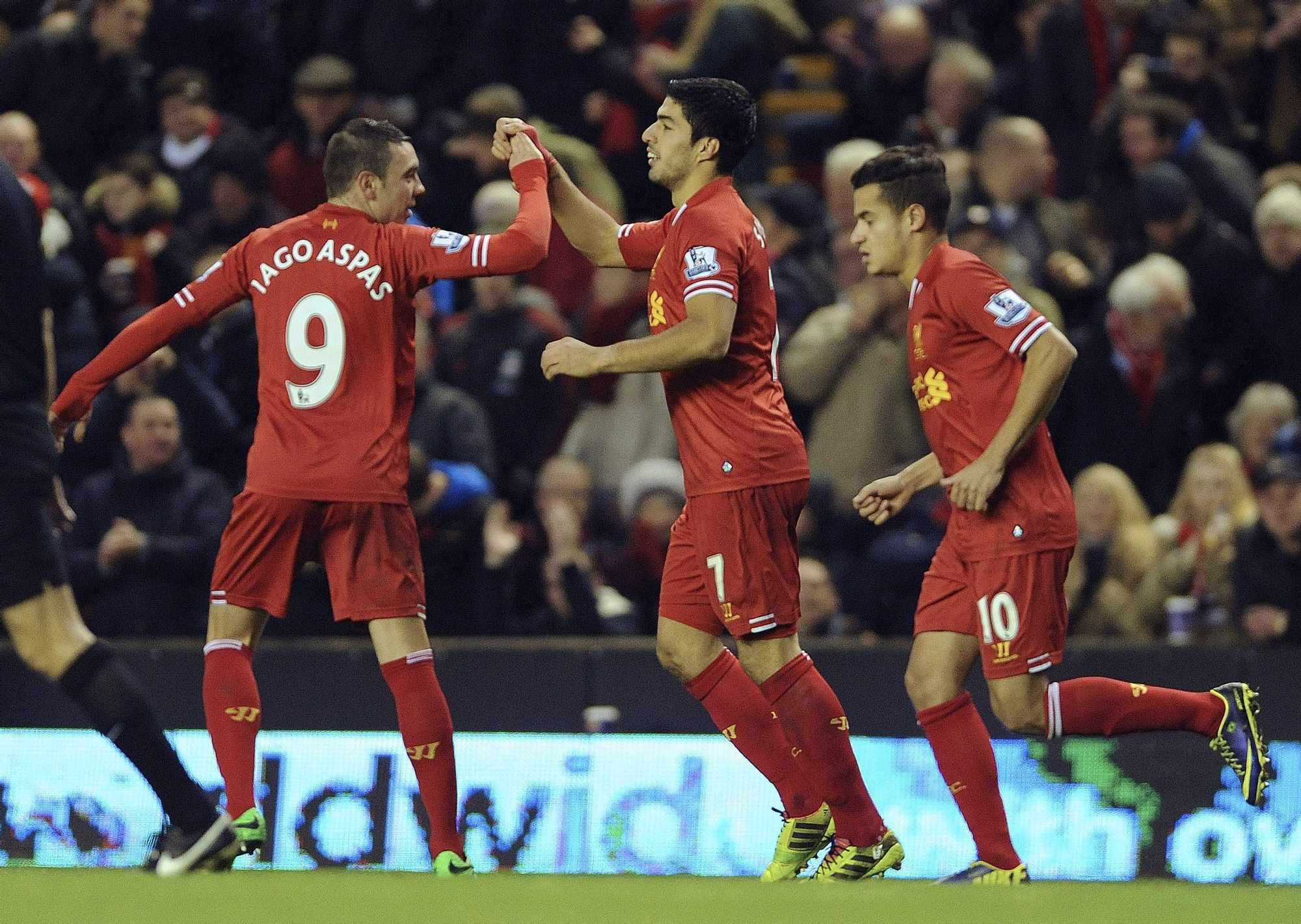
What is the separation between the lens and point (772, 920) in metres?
4.46

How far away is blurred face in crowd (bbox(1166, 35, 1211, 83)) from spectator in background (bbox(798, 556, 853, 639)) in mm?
3692

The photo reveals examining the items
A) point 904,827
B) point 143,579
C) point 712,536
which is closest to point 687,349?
point 712,536

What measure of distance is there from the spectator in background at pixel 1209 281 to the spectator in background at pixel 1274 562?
1570 mm

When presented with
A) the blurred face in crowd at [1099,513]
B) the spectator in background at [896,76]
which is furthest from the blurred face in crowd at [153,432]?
the spectator in background at [896,76]

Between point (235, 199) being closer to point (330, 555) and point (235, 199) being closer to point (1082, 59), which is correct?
point (1082, 59)

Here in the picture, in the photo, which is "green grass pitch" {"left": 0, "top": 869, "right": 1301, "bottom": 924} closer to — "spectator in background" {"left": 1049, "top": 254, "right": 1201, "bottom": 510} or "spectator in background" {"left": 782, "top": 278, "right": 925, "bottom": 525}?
"spectator in background" {"left": 782, "top": 278, "right": 925, "bottom": 525}

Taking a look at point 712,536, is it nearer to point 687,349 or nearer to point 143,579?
point 687,349

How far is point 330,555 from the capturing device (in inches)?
249

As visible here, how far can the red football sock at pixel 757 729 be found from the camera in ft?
20.8

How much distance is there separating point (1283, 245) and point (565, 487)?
365 cm

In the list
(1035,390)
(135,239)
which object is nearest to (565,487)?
(135,239)

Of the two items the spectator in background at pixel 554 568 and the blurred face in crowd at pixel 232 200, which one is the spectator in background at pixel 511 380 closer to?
the spectator in background at pixel 554 568

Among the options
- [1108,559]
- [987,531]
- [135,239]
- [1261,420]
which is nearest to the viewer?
[987,531]

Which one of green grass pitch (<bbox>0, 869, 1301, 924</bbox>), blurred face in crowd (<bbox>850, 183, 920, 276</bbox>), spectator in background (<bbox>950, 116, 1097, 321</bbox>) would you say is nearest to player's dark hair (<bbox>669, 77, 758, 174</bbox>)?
blurred face in crowd (<bbox>850, 183, 920, 276</bbox>)
